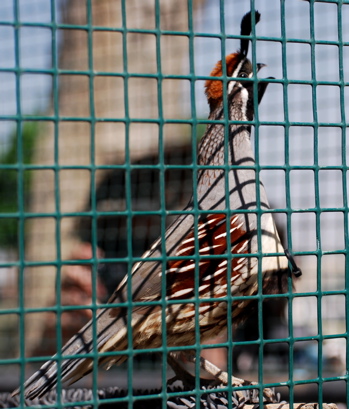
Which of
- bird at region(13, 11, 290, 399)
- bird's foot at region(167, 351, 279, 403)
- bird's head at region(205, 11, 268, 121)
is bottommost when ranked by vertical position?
bird's foot at region(167, 351, 279, 403)

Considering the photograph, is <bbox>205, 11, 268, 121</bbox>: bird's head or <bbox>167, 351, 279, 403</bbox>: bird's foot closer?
<bbox>167, 351, 279, 403</bbox>: bird's foot

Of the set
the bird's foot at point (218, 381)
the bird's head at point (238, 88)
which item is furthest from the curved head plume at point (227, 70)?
the bird's foot at point (218, 381)

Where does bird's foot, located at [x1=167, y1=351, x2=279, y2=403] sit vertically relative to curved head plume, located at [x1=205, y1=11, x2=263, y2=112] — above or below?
below

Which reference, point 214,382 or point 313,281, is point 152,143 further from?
point 214,382

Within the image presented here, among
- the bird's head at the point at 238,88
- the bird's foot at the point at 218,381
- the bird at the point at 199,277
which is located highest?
the bird's head at the point at 238,88

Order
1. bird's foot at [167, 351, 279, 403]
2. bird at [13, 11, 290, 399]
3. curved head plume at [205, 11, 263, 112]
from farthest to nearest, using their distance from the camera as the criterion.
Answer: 1. curved head plume at [205, 11, 263, 112]
2. bird's foot at [167, 351, 279, 403]
3. bird at [13, 11, 290, 399]

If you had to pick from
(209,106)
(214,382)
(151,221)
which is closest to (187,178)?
(151,221)

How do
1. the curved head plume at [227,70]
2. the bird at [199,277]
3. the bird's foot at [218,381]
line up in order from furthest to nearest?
1. the curved head plume at [227,70]
2. the bird's foot at [218,381]
3. the bird at [199,277]

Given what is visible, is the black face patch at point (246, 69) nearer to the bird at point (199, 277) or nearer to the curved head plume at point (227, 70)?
the curved head plume at point (227, 70)

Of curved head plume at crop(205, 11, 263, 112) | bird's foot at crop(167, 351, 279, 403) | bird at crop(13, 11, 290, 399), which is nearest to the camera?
bird at crop(13, 11, 290, 399)

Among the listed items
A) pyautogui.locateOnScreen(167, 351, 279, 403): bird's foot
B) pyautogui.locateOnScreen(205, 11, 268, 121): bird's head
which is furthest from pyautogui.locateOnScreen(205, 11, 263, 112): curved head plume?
pyautogui.locateOnScreen(167, 351, 279, 403): bird's foot

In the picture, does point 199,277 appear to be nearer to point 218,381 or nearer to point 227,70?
point 218,381

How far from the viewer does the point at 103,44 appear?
7359 millimetres

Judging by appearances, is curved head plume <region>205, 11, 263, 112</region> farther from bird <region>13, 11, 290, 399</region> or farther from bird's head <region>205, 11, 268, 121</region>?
bird <region>13, 11, 290, 399</region>
